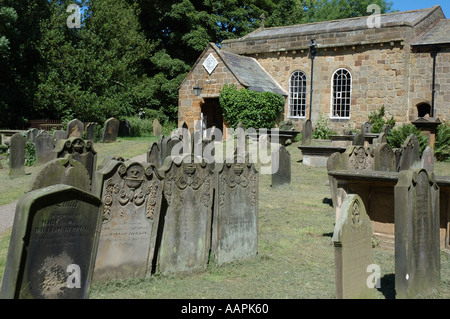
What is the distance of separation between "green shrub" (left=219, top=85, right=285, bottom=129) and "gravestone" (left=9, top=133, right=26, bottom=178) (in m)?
12.6

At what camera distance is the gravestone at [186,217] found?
266 inches

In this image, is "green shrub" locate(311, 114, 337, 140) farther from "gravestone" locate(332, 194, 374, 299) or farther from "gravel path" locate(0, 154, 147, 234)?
"gravestone" locate(332, 194, 374, 299)

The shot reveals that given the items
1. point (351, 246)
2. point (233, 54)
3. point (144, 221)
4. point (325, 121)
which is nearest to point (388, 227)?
point (351, 246)

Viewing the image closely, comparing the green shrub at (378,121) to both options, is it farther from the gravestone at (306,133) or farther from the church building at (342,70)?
the gravestone at (306,133)

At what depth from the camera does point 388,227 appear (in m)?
8.46

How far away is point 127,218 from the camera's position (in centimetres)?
637

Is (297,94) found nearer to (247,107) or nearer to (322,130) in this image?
(322,130)

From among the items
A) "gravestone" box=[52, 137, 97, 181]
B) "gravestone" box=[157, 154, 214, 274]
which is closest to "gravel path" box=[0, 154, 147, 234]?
"gravestone" box=[52, 137, 97, 181]

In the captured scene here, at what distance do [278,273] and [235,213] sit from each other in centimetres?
112

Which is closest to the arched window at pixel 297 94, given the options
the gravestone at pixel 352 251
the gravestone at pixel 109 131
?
the gravestone at pixel 109 131

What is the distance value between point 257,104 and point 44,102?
11.7 m

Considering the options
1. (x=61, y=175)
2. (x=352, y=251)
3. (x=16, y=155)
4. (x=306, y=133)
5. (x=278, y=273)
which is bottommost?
(x=278, y=273)

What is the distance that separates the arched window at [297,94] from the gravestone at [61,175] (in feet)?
72.7

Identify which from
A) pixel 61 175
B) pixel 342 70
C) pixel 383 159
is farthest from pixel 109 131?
pixel 61 175
